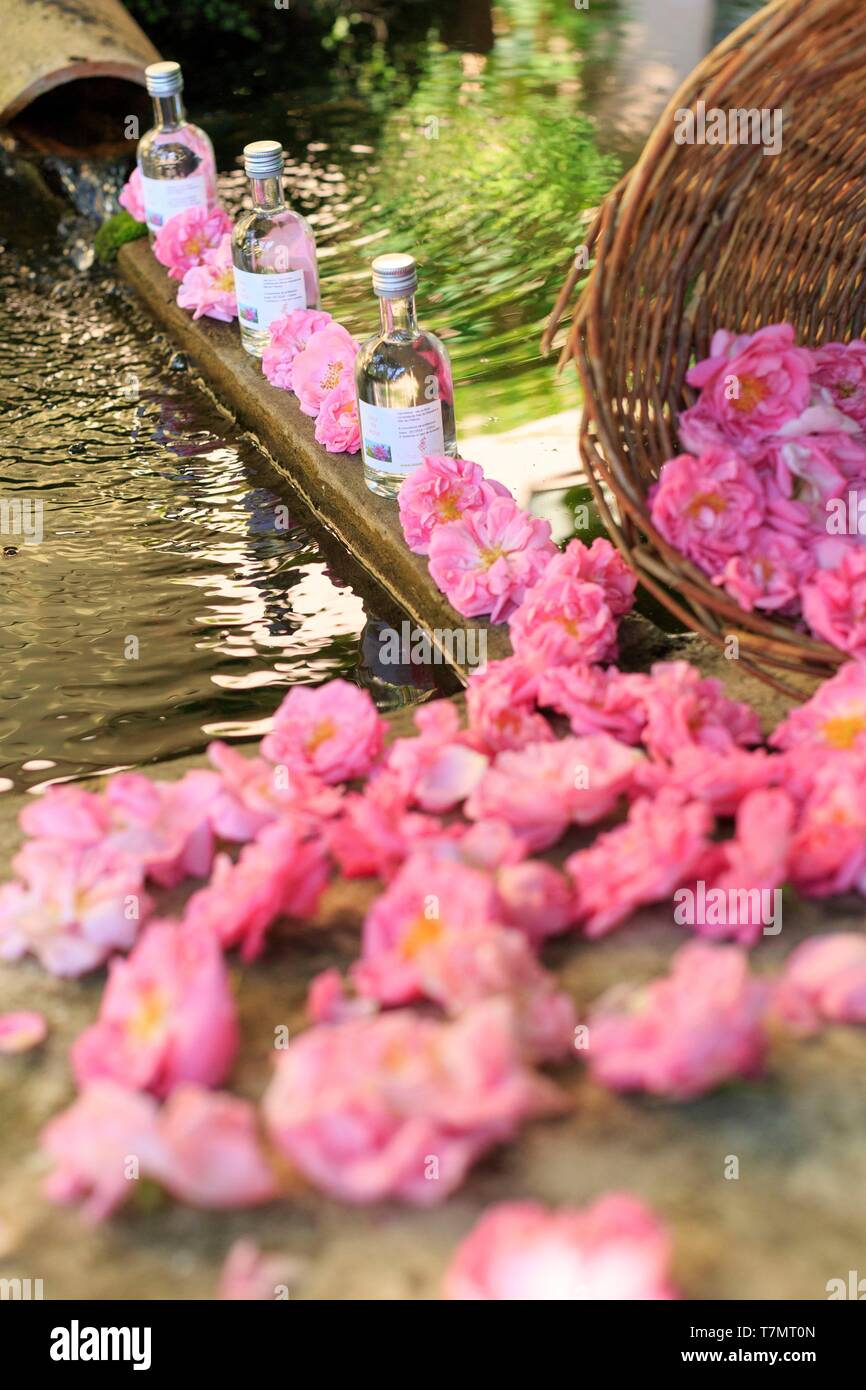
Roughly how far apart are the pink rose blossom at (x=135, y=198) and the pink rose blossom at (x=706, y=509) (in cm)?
186

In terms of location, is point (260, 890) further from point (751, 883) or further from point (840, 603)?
point (840, 603)

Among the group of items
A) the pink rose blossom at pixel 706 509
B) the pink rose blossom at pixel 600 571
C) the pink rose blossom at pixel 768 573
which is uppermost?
the pink rose blossom at pixel 706 509

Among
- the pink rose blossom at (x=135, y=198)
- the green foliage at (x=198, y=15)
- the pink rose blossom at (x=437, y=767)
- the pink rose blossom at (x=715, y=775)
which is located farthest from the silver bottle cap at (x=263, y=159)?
the green foliage at (x=198, y=15)

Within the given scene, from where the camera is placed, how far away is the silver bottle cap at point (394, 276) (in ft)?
5.76

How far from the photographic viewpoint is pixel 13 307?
2828 millimetres

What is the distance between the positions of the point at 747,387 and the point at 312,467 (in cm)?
77

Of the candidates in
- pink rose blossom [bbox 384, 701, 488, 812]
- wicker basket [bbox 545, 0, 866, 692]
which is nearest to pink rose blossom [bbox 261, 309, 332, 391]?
wicker basket [bbox 545, 0, 866, 692]

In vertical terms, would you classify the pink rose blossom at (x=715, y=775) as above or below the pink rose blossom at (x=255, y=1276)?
above

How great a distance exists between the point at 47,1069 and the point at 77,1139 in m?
0.16

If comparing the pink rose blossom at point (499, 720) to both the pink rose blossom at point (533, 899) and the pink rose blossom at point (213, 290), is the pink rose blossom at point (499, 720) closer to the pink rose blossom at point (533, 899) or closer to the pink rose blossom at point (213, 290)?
the pink rose blossom at point (533, 899)

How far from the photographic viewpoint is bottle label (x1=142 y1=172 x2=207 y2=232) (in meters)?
2.76

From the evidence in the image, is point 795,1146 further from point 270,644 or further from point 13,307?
point 13,307

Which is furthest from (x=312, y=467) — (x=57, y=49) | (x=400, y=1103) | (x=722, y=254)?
(x=57, y=49)
